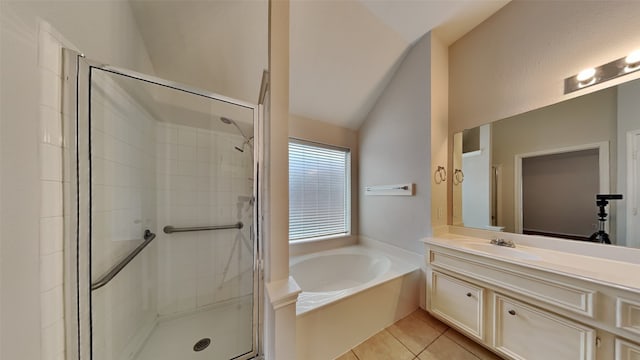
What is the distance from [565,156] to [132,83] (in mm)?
3117

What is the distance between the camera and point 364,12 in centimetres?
172

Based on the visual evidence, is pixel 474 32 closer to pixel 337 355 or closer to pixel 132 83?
pixel 132 83

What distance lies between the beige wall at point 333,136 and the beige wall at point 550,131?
5.16ft

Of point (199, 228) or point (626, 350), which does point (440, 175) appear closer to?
point (626, 350)

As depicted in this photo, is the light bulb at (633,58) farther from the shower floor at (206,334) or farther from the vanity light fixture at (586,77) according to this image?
the shower floor at (206,334)

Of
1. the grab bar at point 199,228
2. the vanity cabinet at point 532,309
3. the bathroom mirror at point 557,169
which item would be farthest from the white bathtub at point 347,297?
the bathroom mirror at point 557,169

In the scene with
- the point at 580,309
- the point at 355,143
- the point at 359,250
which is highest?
the point at 355,143

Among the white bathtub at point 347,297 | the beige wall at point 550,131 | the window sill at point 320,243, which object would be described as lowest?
the white bathtub at point 347,297

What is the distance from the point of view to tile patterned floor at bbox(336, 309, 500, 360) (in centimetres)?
137

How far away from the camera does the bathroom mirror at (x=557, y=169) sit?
1160 millimetres

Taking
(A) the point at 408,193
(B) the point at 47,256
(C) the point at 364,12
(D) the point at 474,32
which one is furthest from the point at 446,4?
(B) the point at 47,256

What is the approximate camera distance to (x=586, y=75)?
1280mm

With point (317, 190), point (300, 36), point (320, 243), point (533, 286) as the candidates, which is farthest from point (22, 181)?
point (533, 286)

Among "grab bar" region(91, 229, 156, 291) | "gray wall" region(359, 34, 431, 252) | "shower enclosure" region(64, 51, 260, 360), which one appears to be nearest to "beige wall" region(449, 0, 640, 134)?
"gray wall" region(359, 34, 431, 252)
